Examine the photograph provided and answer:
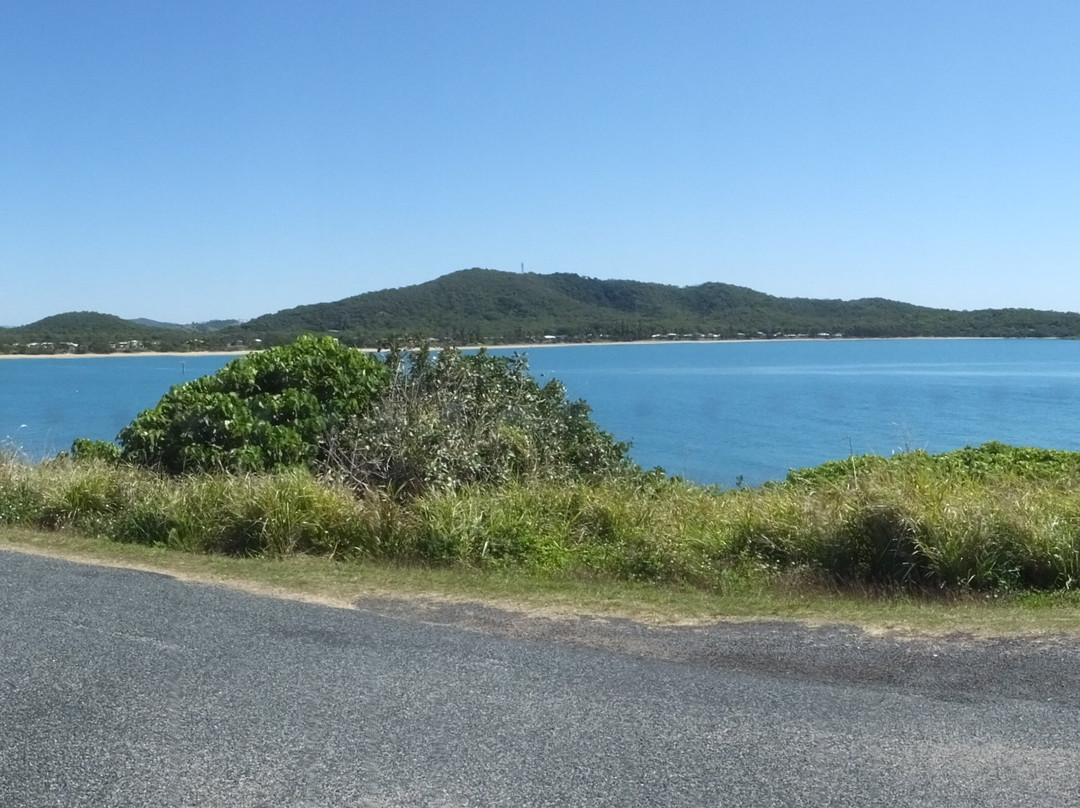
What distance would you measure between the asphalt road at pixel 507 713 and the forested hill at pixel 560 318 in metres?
64.2

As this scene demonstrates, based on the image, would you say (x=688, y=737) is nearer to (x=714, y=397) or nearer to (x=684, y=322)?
(x=714, y=397)

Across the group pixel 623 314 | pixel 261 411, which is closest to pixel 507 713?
pixel 261 411

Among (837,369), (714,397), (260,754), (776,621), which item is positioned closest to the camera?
(260,754)

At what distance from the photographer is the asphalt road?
445 centimetres

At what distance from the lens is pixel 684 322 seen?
117375 mm

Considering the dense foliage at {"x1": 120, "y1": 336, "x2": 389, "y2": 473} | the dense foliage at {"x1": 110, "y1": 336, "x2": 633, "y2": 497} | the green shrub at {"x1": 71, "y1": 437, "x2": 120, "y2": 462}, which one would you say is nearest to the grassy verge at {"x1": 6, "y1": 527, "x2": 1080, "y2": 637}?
the dense foliage at {"x1": 110, "y1": 336, "x2": 633, "y2": 497}

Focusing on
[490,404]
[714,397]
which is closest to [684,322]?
[714,397]

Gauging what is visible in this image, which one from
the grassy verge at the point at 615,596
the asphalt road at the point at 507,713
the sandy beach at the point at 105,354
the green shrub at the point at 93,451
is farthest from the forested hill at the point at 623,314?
the asphalt road at the point at 507,713

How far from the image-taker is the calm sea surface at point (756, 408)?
2852cm

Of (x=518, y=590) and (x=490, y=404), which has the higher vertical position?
(x=490, y=404)

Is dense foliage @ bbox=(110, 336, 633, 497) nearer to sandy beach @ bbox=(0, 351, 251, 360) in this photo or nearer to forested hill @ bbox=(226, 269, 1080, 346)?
sandy beach @ bbox=(0, 351, 251, 360)

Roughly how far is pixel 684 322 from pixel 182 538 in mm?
108523

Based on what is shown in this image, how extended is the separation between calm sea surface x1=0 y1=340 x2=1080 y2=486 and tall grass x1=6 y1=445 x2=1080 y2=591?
3700mm

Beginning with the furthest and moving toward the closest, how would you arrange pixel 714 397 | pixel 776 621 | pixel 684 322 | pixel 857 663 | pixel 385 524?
pixel 684 322 < pixel 714 397 < pixel 385 524 < pixel 776 621 < pixel 857 663
